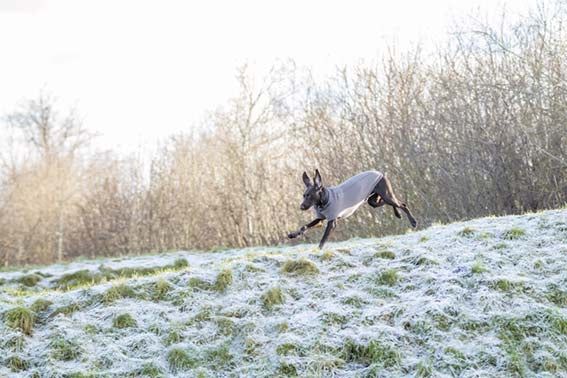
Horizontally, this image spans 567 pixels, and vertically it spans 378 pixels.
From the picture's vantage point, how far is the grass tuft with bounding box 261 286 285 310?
5.95 m

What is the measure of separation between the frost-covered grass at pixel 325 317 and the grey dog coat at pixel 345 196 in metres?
0.50

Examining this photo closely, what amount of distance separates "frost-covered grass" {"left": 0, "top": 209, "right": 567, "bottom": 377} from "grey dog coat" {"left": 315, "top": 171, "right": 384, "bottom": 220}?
500 mm

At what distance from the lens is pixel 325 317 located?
5.61 meters

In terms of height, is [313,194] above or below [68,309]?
above

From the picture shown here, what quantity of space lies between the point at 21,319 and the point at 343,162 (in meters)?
10.6

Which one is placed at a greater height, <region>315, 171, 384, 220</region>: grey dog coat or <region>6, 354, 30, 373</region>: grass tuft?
<region>315, 171, 384, 220</region>: grey dog coat

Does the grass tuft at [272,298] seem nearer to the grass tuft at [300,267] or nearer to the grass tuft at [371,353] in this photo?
the grass tuft at [300,267]

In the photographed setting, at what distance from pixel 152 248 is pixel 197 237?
57.4 inches

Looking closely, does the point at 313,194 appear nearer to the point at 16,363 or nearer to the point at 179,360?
the point at 179,360

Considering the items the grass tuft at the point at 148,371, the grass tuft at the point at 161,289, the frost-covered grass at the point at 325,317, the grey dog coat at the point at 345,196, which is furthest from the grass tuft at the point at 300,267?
the grass tuft at the point at 148,371

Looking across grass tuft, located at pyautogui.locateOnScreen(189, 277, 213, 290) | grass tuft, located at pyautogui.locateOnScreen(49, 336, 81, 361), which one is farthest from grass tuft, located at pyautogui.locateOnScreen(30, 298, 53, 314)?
grass tuft, located at pyautogui.locateOnScreen(189, 277, 213, 290)

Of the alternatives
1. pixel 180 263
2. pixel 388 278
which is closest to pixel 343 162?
pixel 180 263

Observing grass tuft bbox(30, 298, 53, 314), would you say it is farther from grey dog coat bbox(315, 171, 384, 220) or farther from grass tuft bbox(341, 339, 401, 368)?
grey dog coat bbox(315, 171, 384, 220)

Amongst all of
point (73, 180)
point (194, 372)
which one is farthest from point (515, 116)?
point (73, 180)
